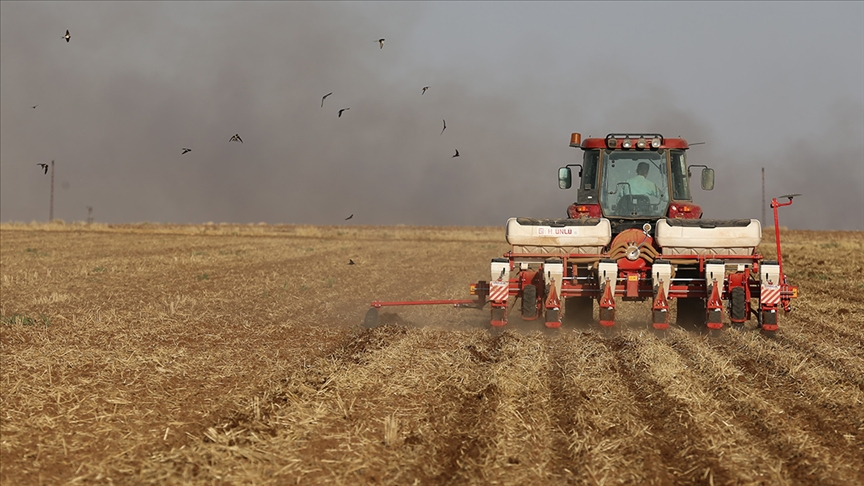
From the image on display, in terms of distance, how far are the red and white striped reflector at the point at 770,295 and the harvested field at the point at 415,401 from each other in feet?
1.98

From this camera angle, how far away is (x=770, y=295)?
11766 millimetres

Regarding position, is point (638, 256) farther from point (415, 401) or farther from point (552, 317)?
point (415, 401)

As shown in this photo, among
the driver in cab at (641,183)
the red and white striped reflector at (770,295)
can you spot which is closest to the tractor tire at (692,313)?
the red and white striped reflector at (770,295)

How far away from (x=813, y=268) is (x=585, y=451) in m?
24.4

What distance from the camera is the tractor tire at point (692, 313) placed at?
13.1 meters

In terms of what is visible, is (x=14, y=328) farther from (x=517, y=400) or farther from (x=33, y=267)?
(x=33, y=267)

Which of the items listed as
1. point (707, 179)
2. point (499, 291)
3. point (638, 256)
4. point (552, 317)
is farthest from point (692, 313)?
point (499, 291)

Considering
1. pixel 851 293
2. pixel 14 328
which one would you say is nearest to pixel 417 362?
pixel 14 328

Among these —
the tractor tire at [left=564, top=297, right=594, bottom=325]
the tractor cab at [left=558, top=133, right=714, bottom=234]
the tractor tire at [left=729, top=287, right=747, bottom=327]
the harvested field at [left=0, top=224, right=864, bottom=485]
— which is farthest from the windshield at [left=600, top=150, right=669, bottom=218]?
the tractor tire at [left=729, top=287, right=747, bottom=327]

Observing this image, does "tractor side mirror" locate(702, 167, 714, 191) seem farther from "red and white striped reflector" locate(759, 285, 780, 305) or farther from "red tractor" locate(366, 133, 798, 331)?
"red and white striped reflector" locate(759, 285, 780, 305)

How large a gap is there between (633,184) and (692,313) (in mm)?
2555

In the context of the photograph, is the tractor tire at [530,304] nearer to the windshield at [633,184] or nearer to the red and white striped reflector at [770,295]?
the windshield at [633,184]

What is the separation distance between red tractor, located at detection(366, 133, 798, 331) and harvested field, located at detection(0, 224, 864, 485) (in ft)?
1.72

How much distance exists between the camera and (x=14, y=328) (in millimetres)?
11734
